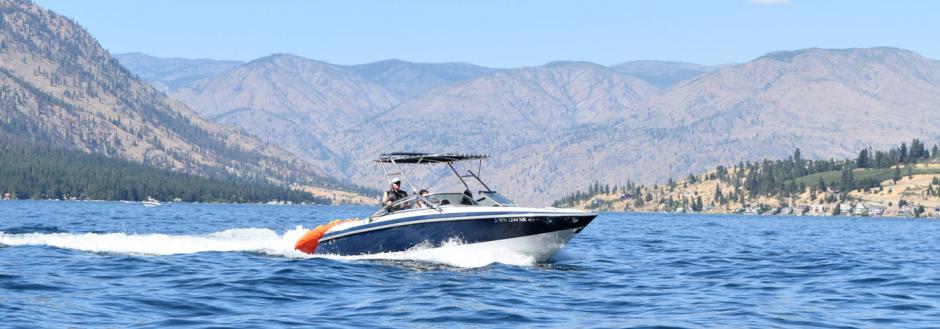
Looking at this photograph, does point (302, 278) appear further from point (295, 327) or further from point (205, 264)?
point (295, 327)

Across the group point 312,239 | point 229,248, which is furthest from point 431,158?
point 229,248

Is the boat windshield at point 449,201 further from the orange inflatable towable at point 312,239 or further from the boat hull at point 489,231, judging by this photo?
the orange inflatable towable at point 312,239

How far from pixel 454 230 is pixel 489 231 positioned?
51.0 inches

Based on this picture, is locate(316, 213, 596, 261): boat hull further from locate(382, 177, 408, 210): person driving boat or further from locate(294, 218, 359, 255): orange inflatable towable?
locate(294, 218, 359, 255): orange inflatable towable

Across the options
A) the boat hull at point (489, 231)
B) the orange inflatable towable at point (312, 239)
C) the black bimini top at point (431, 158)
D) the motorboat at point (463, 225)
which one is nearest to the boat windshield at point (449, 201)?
the motorboat at point (463, 225)

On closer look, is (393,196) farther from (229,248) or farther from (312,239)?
(229,248)

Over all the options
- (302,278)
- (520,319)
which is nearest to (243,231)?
(302,278)

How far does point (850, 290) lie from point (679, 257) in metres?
15.7

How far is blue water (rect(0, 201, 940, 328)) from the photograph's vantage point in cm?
2711

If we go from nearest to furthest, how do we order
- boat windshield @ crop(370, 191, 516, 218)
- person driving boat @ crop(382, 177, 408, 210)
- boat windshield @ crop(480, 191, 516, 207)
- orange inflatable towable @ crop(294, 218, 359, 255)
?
1. boat windshield @ crop(370, 191, 516, 218)
2. boat windshield @ crop(480, 191, 516, 207)
3. person driving boat @ crop(382, 177, 408, 210)
4. orange inflatable towable @ crop(294, 218, 359, 255)

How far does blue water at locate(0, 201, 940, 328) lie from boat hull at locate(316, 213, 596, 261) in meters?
0.60

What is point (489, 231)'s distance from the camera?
40688 millimetres

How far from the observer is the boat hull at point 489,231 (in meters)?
40.5

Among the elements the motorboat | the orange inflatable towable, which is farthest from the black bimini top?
the orange inflatable towable
